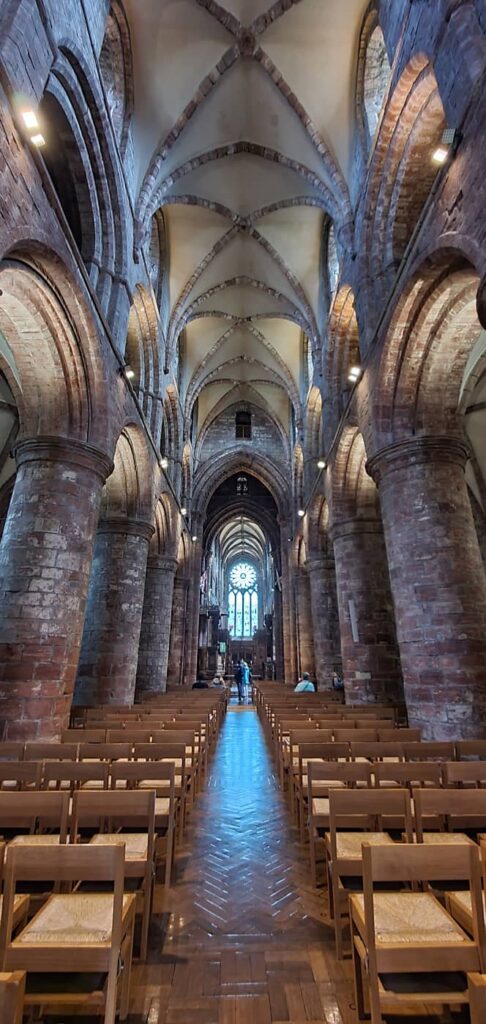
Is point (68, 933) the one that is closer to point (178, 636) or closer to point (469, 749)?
point (469, 749)

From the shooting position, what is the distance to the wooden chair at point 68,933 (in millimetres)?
1638

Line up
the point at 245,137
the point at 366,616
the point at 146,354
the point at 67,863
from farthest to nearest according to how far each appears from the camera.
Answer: the point at 146,354 < the point at 245,137 < the point at 366,616 < the point at 67,863

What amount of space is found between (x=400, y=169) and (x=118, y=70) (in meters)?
6.83

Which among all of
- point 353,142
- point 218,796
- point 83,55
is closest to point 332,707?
point 218,796

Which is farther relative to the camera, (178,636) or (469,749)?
(178,636)

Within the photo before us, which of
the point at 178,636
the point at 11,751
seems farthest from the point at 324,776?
the point at 178,636

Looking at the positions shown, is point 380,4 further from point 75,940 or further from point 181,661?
point 181,661

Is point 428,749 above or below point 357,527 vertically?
below

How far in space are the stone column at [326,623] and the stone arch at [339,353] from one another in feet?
15.9

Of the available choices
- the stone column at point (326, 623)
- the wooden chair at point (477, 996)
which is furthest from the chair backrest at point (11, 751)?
the stone column at point (326, 623)

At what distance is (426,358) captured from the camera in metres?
7.51

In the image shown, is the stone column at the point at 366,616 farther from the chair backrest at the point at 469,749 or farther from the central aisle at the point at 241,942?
the central aisle at the point at 241,942

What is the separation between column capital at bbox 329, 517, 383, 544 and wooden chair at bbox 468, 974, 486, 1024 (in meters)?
9.61

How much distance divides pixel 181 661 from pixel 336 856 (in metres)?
17.7
